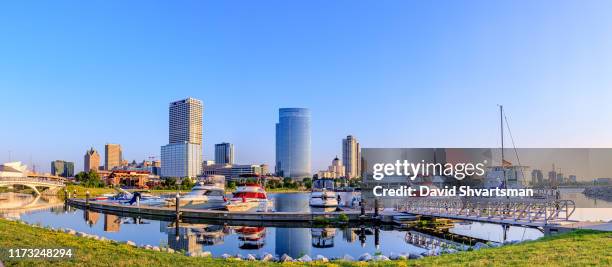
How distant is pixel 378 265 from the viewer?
1106 cm

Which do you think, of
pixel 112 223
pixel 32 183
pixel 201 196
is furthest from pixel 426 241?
pixel 32 183

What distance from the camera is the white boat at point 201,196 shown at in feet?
180

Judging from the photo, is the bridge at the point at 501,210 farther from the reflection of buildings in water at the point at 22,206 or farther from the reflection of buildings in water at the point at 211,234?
the reflection of buildings in water at the point at 22,206

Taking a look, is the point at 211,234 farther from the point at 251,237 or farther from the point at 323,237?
the point at 323,237

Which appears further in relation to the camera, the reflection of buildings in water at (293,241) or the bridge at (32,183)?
the bridge at (32,183)

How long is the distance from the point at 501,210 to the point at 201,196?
40.0 meters

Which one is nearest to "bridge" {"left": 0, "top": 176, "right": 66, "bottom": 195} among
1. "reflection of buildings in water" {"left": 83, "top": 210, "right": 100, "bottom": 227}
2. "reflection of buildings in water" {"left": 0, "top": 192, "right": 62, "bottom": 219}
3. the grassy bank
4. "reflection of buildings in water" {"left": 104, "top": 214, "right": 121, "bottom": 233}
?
"reflection of buildings in water" {"left": 0, "top": 192, "right": 62, "bottom": 219}

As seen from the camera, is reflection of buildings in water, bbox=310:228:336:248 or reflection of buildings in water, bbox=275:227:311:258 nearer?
reflection of buildings in water, bbox=275:227:311:258

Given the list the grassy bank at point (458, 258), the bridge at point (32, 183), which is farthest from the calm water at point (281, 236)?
the bridge at point (32, 183)

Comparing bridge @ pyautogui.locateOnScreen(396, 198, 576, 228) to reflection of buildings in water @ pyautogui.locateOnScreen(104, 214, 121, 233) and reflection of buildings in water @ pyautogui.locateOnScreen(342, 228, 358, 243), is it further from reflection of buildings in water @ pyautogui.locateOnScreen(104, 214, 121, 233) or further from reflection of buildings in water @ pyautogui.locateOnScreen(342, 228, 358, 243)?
reflection of buildings in water @ pyautogui.locateOnScreen(104, 214, 121, 233)

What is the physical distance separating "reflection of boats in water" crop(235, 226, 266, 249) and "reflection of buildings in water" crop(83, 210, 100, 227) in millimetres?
13315

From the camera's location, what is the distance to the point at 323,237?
28.7m

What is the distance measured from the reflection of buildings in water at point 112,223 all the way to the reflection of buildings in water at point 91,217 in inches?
34.9

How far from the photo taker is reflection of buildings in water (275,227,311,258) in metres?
23.2
